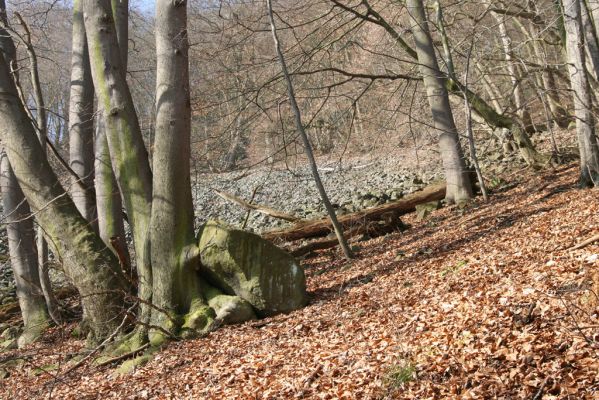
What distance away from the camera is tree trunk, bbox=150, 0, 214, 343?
682 centimetres

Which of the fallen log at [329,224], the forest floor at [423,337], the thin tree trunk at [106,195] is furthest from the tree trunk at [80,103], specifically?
the fallen log at [329,224]

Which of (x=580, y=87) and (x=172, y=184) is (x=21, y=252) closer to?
(x=172, y=184)

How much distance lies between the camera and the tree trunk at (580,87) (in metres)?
7.95

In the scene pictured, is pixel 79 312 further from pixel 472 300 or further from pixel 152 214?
pixel 472 300

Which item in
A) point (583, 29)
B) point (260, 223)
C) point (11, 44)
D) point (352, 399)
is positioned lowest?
point (352, 399)

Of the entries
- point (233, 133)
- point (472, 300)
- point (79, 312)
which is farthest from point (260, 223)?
point (472, 300)

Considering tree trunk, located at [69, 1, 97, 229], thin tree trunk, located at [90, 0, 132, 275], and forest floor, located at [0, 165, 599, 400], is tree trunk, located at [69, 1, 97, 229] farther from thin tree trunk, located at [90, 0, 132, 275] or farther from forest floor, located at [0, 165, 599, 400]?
forest floor, located at [0, 165, 599, 400]

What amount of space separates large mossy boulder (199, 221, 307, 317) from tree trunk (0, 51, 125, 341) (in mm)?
1236

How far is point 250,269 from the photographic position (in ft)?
23.1

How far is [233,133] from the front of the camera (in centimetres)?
1147

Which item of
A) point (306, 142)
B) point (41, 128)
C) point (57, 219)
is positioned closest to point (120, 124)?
point (57, 219)

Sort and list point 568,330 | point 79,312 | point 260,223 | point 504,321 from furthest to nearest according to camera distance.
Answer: point 260,223, point 79,312, point 504,321, point 568,330

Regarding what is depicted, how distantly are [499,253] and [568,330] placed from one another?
9.94 feet

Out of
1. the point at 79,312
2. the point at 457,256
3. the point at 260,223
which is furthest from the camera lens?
the point at 260,223
